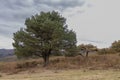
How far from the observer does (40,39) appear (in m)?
48.5

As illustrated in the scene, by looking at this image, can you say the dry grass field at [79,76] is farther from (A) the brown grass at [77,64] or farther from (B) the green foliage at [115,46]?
(B) the green foliage at [115,46]

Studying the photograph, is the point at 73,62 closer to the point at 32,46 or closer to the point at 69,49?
the point at 69,49

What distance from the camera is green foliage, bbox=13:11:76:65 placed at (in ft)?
156

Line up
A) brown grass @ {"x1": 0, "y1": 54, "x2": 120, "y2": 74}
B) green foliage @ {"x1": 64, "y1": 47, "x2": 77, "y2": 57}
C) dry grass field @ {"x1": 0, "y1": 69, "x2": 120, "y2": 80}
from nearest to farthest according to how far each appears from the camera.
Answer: dry grass field @ {"x1": 0, "y1": 69, "x2": 120, "y2": 80}
brown grass @ {"x1": 0, "y1": 54, "x2": 120, "y2": 74}
green foliage @ {"x1": 64, "y1": 47, "x2": 77, "y2": 57}

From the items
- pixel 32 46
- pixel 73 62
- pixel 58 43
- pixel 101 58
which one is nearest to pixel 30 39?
pixel 32 46

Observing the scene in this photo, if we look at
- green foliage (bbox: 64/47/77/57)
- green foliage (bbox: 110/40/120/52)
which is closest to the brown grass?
green foliage (bbox: 64/47/77/57)

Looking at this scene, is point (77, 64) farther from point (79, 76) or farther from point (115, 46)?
point (115, 46)

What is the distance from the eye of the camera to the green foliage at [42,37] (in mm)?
47469

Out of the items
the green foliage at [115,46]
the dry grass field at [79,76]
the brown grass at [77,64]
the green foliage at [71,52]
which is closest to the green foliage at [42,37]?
the green foliage at [71,52]

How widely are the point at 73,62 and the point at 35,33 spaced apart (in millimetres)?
7601

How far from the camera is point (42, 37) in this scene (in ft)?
160

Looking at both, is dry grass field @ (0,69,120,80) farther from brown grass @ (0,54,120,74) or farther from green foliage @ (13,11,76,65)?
green foliage @ (13,11,76,65)

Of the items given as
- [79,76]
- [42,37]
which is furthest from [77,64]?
[79,76]

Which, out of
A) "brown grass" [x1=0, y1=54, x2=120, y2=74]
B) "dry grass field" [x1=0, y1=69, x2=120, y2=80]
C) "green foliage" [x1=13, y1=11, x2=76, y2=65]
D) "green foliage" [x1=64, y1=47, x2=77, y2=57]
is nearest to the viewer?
"dry grass field" [x1=0, y1=69, x2=120, y2=80]
